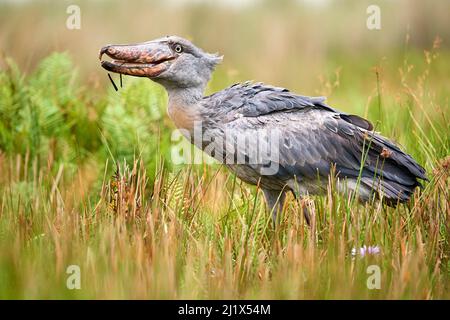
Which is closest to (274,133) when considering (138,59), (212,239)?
(212,239)

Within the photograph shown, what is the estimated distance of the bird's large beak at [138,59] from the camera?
516 cm

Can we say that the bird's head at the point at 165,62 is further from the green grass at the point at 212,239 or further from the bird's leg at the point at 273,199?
the bird's leg at the point at 273,199

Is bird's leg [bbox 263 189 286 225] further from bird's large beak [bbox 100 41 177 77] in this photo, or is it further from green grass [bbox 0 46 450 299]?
bird's large beak [bbox 100 41 177 77]

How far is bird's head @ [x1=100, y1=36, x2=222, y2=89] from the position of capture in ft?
17.0

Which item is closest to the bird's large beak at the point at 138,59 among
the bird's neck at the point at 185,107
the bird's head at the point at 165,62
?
the bird's head at the point at 165,62

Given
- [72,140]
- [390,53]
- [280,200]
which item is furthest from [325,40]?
[280,200]

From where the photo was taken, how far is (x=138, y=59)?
5180 millimetres

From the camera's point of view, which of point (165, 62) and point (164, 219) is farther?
point (165, 62)

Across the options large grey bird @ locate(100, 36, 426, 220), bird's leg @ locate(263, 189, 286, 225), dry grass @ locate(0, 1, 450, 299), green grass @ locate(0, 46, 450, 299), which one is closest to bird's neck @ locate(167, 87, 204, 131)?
large grey bird @ locate(100, 36, 426, 220)

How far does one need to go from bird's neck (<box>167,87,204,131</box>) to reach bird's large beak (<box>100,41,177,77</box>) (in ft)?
0.71

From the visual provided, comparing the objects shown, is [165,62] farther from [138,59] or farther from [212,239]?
[212,239]

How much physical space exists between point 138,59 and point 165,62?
0.59 feet
